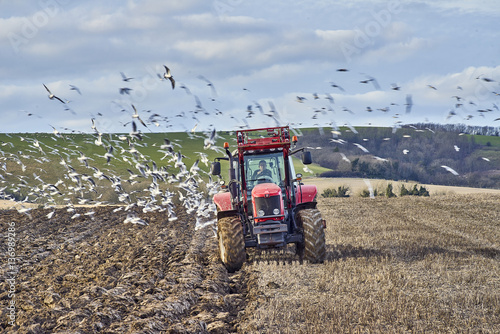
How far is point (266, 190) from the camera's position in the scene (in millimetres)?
11789

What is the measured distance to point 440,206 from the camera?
26594mm

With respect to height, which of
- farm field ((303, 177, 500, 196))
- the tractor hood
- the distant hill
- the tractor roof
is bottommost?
the distant hill

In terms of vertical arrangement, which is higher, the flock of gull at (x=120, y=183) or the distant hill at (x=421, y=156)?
the flock of gull at (x=120, y=183)

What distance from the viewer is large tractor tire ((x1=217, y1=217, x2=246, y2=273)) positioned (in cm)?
1138

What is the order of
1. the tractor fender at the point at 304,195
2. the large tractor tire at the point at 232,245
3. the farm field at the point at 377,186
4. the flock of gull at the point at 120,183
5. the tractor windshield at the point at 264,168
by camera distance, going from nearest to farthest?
the large tractor tire at the point at 232,245
the tractor windshield at the point at 264,168
the tractor fender at the point at 304,195
the flock of gull at the point at 120,183
the farm field at the point at 377,186

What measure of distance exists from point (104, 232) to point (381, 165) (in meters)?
32.5

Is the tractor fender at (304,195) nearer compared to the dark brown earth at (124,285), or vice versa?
the dark brown earth at (124,285)

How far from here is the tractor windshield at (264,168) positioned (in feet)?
41.4

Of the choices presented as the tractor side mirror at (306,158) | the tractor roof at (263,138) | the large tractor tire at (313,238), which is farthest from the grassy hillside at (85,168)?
the large tractor tire at (313,238)

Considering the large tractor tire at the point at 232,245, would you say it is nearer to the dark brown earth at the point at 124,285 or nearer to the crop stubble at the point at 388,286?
the dark brown earth at the point at 124,285

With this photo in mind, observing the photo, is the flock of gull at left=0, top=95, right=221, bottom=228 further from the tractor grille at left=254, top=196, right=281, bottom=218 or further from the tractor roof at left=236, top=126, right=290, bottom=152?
the tractor grille at left=254, top=196, right=281, bottom=218

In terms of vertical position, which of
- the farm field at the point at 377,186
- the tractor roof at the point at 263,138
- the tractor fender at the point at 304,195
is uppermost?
the tractor roof at the point at 263,138

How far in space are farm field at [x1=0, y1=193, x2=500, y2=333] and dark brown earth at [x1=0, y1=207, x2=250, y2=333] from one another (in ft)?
0.09

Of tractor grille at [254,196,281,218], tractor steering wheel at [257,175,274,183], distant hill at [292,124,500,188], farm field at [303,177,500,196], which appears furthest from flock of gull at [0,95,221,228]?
distant hill at [292,124,500,188]
